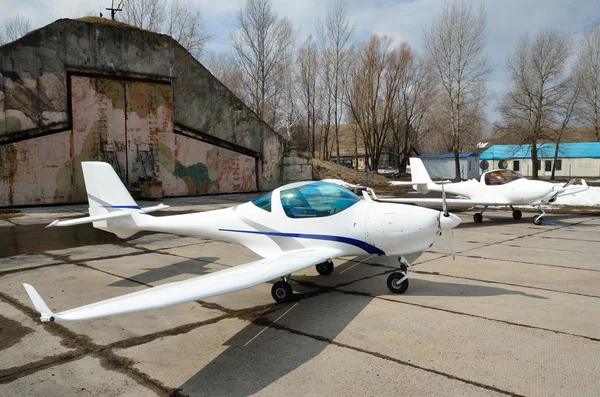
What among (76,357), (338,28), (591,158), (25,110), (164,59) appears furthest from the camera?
(591,158)

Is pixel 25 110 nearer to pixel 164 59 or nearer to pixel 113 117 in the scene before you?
pixel 113 117

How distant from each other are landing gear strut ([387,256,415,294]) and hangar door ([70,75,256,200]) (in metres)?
19.2

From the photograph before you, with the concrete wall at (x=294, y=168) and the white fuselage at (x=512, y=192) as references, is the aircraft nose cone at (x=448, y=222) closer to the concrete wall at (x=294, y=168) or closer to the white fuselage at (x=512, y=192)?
the white fuselage at (x=512, y=192)

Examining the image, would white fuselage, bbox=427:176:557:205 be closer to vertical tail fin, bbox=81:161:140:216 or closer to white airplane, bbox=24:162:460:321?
white airplane, bbox=24:162:460:321

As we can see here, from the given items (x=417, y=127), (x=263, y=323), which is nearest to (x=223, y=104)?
(x=263, y=323)

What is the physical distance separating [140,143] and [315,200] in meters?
19.6

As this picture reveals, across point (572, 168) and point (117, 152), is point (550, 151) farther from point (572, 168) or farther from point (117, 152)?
point (117, 152)

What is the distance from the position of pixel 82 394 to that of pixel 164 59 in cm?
2378

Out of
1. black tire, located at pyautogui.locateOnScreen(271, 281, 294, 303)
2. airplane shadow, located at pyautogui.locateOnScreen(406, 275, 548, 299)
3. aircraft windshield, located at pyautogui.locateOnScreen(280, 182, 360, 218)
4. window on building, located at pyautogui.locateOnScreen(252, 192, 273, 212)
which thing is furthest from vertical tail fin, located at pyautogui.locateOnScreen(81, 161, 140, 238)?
airplane shadow, located at pyautogui.locateOnScreen(406, 275, 548, 299)

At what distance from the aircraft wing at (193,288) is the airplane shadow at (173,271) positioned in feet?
8.86

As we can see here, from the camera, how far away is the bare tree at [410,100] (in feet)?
186

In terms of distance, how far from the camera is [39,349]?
5.12 meters

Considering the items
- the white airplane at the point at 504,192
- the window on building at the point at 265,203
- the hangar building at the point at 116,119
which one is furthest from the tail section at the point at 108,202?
the hangar building at the point at 116,119

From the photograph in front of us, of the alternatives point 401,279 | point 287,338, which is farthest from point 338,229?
point 287,338
